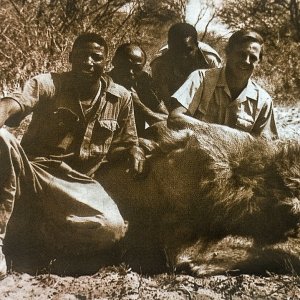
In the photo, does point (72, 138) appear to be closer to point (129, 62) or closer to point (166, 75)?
point (129, 62)

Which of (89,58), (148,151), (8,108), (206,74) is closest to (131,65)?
(89,58)

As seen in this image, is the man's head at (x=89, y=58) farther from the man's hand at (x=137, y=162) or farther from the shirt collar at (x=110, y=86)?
the man's hand at (x=137, y=162)

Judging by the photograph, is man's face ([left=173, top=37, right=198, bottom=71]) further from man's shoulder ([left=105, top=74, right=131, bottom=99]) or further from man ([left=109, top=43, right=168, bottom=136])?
man's shoulder ([left=105, top=74, right=131, bottom=99])

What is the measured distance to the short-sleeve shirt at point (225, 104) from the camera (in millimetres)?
5508

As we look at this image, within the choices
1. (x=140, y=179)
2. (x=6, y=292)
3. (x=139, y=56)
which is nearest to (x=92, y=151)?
(x=140, y=179)

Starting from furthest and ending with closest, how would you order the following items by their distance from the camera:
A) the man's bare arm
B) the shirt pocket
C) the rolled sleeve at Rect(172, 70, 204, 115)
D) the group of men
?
1. the rolled sleeve at Rect(172, 70, 204, 115)
2. the shirt pocket
3. the group of men
4. the man's bare arm

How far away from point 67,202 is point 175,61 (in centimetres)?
168

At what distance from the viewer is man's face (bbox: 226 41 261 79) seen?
5.53 meters

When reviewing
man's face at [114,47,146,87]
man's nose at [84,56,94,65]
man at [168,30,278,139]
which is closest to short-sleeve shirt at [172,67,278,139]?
man at [168,30,278,139]

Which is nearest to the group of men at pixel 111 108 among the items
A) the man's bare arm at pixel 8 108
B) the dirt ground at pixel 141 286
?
the man's bare arm at pixel 8 108

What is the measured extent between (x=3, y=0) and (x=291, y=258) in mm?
3684

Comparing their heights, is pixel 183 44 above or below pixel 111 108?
above

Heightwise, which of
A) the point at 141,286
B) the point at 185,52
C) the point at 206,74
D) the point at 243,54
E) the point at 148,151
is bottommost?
the point at 141,286

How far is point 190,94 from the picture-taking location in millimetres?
5488
